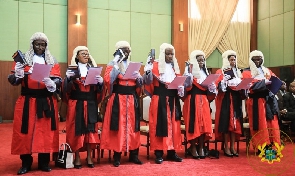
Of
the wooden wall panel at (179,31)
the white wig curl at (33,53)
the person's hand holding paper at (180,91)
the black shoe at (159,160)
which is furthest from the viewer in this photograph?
the wooden wall panel at (179,31)

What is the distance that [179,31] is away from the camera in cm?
1132

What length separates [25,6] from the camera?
9930 millimetres

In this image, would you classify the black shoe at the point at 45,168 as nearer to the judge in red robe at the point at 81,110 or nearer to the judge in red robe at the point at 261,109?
the judge in red robe at the point at 81,110

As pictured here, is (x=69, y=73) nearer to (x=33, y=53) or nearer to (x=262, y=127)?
(x=33, y=53)

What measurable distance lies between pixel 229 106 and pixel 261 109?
473 mm

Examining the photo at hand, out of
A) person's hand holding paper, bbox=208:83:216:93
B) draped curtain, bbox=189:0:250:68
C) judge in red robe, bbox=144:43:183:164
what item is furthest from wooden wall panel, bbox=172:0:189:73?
judge in red robe, bbox=144:43:183:164

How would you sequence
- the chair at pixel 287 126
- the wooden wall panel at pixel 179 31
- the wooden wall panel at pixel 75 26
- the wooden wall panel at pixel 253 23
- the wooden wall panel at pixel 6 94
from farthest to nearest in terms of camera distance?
the wooden wall panel at pixel 253 23 < the wooden wall panel at pixel 179 31 < the wooden wall panel at pixel 75 26 < the wooden wall panel at pixel 6 94 < the chair at pixel 287 126

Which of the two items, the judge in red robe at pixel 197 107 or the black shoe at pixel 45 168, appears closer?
the black shoe at pixel 45 168

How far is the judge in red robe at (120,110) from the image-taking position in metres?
4.42

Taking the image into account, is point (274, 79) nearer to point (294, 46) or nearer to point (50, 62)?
point (50, 62)

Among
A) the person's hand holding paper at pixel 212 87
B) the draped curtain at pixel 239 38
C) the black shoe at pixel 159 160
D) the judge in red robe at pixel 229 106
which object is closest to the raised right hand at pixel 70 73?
the black shoe at pixel 159 160

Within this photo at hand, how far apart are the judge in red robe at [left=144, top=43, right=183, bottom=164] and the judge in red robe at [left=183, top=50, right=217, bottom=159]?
0.21 metres

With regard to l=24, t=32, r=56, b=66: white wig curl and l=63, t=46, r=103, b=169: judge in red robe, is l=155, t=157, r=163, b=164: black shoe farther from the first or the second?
l=24, t=32, r=56, b=66: white wig curl

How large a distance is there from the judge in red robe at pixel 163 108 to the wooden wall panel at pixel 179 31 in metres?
6.44
